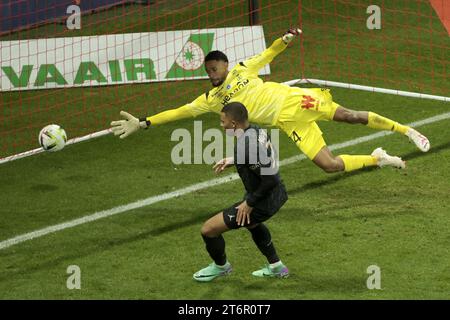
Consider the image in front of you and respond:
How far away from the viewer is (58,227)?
11.3 metres

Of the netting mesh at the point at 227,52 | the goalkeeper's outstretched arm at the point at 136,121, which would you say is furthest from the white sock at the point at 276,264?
the netting mesh at the point at 227,52

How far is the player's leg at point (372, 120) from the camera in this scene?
464 inches

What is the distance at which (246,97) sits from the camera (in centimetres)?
1161

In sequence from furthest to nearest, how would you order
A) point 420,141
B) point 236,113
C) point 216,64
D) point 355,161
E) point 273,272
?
point 420,141
point 355,161
point 216,64
point 273,272
point 236,113

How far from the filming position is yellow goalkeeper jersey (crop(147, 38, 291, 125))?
11.6 meters

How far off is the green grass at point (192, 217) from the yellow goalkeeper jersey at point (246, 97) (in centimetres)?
96

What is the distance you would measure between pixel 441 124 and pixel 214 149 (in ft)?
9.70

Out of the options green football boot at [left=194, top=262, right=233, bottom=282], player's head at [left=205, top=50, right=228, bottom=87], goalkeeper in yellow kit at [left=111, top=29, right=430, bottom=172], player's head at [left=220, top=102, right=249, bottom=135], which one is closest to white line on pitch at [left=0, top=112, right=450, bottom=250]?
goalkeeper in yellow kit at [left=111, top=29, right=430, bottom=172]

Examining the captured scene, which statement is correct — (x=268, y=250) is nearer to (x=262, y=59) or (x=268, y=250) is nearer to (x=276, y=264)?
(x=276, y=264)

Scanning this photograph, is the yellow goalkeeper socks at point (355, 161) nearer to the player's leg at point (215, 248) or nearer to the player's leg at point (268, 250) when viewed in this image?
the player's leg at point (268, 250)

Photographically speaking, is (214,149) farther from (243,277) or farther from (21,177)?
(243,277)

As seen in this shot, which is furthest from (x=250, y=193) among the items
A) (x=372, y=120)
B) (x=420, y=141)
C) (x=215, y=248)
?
(x=420, y=141)

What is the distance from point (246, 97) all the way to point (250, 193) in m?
2.43

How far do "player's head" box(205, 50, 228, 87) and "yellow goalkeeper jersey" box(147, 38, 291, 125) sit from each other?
341 mm
